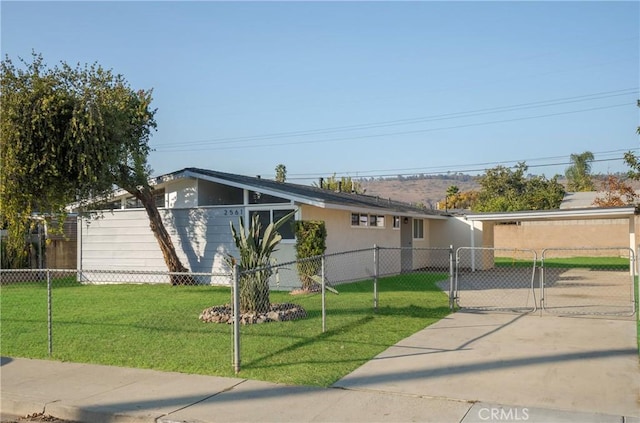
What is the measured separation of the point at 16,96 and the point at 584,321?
45.6 feet

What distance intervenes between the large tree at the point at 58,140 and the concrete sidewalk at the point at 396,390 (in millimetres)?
7717

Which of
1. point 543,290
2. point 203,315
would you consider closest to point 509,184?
point 543,290

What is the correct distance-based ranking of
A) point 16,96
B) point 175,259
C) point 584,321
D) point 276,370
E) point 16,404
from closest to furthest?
point 16,404 → point 276,370 → point 584,321 → point 16,96 → point 175,259

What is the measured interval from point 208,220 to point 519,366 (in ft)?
41.3

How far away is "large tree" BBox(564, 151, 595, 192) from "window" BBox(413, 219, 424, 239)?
50872 millimetres

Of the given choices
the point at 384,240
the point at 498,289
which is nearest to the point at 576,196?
the point at 384,240

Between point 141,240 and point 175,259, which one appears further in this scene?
point 141,240

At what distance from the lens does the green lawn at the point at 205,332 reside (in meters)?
7.83

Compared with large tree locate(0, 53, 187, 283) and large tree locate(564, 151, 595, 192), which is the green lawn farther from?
large tree locate(564, 151, 595, 192)

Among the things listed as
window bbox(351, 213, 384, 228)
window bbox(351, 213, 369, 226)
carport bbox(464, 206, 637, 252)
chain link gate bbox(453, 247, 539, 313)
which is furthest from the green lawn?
carport bbox(464, 206, 637, 252)

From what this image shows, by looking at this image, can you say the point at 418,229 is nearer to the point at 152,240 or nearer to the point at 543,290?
the point at 152,240

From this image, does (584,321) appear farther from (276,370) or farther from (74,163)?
(74,163)

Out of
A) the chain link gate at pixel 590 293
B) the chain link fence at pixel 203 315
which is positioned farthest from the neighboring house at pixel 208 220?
the chain link gate at pixel 590 293

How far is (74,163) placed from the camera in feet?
50.6
